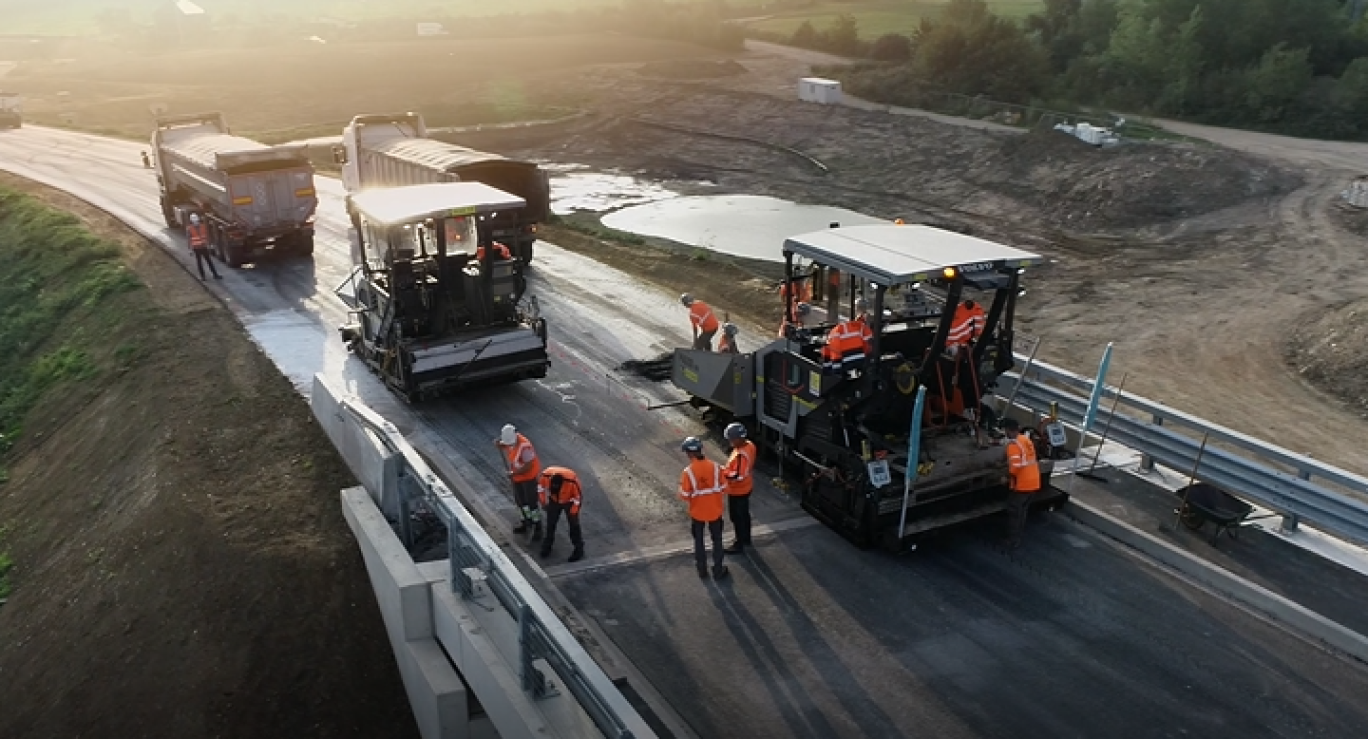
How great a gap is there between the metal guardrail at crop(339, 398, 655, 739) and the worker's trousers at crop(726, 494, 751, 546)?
237 cm

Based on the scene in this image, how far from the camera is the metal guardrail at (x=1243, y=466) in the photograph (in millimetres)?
9883

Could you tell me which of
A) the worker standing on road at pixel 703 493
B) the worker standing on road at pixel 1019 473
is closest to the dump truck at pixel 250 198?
the worker standing on road at pixel 703 493

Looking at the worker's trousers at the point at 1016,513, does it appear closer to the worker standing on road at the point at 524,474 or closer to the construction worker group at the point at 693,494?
the construction worker group at the point at 693,494

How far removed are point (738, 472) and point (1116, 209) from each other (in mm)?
24283

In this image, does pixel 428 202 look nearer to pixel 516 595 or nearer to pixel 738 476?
pixel 738 476

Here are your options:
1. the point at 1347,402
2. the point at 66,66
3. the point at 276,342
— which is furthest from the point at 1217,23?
the point at 66,66

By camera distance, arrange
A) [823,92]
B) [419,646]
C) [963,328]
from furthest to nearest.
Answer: [823,92] < [963,328] < [419,646]

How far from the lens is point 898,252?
10.6 m

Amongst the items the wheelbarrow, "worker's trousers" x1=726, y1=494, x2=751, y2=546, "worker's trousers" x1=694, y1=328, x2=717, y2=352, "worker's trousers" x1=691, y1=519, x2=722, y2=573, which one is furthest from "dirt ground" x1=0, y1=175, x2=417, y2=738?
the wheelbarrow

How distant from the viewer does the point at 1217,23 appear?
46062 millimetres

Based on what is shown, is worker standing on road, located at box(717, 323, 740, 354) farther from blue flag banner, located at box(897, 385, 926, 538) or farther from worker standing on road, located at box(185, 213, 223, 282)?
worker standing on road, located at box(185, 213, 223, 282)

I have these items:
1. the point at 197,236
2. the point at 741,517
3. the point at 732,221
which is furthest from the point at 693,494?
the point at 732,221

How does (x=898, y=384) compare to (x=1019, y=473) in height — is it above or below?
above

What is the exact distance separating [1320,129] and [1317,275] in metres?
19.0
